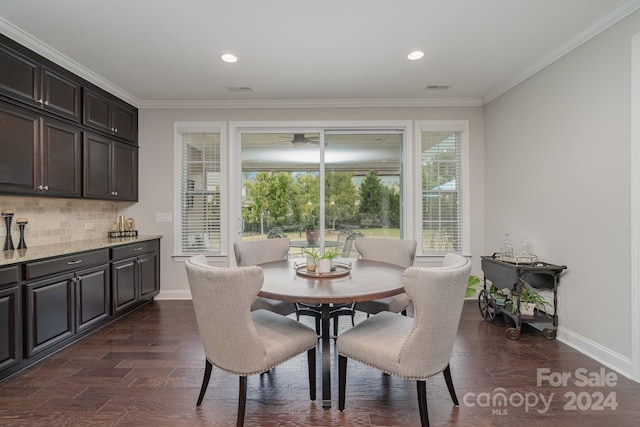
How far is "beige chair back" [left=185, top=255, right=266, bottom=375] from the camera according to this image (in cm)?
160

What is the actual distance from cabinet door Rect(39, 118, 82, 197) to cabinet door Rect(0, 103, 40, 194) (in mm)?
88

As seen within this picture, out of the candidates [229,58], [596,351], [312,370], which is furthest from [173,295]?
[596,351]

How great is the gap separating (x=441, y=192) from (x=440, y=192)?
0.04 ft

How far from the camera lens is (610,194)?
2.44 meters

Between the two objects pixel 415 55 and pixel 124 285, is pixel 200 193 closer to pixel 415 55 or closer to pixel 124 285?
pixel 124 285

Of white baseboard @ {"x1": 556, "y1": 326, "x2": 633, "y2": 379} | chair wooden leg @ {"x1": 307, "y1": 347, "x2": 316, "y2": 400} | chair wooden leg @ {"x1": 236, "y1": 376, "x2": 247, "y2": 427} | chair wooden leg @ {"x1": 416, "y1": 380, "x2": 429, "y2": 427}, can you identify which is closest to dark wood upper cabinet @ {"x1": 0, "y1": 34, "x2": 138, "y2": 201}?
chair wooden leg @ {"x1": 236, "y1": 376, "x2": 247, "y2": 427}

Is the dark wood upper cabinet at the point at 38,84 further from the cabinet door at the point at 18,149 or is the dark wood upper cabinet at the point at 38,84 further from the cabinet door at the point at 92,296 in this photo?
the cabinet door at the point at 92,296

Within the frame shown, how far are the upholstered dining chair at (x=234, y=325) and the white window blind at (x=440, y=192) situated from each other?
117 inches

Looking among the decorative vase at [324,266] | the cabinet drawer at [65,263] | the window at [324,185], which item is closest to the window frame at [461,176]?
the window at [324,185]

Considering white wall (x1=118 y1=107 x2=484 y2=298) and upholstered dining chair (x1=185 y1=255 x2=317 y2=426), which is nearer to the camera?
upholstered dining chair (x1=185 y1=255 x2=317 y2=426)

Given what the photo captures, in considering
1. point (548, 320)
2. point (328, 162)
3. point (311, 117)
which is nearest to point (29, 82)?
point (311, 117)

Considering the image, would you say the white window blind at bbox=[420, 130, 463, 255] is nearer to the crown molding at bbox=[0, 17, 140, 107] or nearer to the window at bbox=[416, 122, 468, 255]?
the window at bbox=[416, 122, 468, 255]

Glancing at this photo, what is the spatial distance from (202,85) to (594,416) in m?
4.41

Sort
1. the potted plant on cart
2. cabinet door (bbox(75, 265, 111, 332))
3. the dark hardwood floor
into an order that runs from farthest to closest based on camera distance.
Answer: the potted plant on cart → cabinet door (bbox(75, 265, 111, 332)) → the dark hardwood floor
